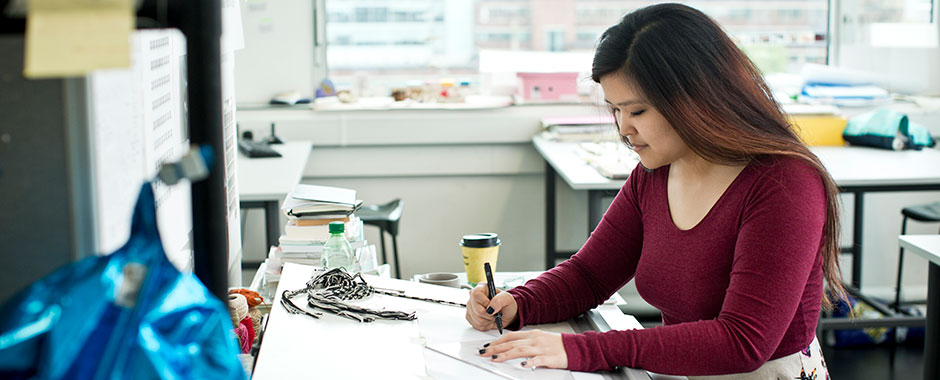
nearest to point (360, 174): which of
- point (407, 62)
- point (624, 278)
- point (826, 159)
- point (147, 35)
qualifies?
point (407, 62)

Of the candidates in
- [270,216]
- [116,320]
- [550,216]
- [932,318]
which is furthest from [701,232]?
[550,216]

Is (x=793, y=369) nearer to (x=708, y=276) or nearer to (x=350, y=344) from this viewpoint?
(x=708, y=276)

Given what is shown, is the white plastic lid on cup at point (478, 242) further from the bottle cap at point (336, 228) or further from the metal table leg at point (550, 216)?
the metal table leg at point (550, 216)

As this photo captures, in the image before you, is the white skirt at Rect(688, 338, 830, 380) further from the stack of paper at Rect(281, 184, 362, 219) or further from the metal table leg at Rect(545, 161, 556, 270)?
the metal table leg at Rect(545, 161, 556, 270)

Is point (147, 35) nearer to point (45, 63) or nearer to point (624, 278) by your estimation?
point (45, 63)

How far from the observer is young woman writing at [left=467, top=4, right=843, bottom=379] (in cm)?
127

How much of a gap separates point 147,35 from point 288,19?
3.29 meters

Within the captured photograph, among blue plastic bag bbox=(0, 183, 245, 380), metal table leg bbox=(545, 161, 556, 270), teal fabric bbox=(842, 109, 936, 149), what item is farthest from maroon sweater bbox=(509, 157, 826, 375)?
teal fabric bbox=(842, 109, 936, 149)

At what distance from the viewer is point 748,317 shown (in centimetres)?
127

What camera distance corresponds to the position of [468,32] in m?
4.60

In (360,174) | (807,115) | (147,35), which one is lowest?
(360,174)

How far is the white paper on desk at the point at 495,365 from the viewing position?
3.93 ft

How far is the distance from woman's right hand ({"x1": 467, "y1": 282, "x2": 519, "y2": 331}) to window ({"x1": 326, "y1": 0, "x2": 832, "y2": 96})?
3.12 meters

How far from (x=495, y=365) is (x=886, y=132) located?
3095mm
